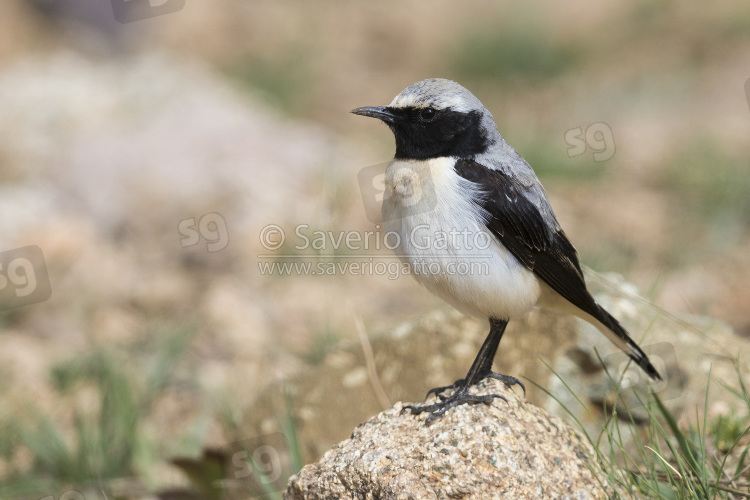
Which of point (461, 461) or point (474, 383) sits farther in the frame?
point (474, 383)

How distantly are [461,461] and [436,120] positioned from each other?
176 centimetres

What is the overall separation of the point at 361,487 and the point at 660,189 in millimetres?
7740

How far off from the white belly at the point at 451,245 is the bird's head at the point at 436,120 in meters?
0.14

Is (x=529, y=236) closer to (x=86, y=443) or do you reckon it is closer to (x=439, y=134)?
(x=439, y=134)

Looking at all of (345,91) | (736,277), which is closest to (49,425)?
(736,277)

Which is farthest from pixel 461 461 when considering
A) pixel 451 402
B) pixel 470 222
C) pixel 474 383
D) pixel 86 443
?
pixel 86 443

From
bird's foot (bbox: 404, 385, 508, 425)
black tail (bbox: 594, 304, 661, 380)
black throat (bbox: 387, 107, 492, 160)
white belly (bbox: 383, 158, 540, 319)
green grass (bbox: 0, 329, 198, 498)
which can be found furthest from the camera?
green grass (bbox: 0, 329, 198, 498)

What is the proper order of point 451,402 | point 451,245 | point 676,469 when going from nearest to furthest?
→ point 676,469, point 451,402, point 451,245

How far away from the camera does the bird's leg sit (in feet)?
12.4

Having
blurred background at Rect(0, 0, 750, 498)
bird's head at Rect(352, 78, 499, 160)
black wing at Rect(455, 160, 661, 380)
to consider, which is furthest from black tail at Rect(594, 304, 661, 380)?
blurred background at Rect(0, 0, 750, 498)

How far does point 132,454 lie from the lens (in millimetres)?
5578

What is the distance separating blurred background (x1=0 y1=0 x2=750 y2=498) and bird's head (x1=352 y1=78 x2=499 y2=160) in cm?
168

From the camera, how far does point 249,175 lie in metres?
9.48

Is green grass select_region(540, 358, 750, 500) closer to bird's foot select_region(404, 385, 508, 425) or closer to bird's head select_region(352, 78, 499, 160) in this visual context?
bird's foot select_region(404, 385, 508, 425)
